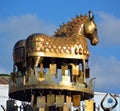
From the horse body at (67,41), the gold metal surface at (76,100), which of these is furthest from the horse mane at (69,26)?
the gold metal surface at (76,100)

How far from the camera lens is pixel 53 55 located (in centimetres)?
3050

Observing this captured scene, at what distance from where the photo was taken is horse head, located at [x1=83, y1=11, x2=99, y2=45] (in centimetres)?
3188

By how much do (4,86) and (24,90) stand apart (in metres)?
16.7

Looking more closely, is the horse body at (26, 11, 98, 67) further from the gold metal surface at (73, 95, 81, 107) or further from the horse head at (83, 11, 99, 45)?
the gold metal surface at (73, 95, 81, 107)

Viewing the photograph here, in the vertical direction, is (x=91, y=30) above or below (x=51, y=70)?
above

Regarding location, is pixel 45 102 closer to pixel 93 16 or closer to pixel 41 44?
pixel 41 44

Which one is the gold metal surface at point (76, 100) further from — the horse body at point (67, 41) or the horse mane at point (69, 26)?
the horse mane at point (69, 26)

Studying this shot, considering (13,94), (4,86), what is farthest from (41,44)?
(4,86)

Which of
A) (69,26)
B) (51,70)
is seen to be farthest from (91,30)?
(51,70)

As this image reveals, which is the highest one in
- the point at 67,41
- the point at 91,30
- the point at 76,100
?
the point at 91,30

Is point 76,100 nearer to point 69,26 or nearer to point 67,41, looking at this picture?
point 67,41

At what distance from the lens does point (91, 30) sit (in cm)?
3189

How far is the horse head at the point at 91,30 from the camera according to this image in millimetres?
31883

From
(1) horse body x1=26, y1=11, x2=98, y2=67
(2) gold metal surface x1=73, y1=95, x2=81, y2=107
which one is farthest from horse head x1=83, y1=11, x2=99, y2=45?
(2) gold metal surface x1=73, y1=95, x2=81, y2=107
